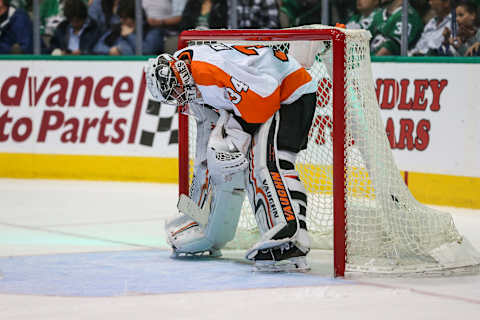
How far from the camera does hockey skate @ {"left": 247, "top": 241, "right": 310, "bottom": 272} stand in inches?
204

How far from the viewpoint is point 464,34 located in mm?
8352

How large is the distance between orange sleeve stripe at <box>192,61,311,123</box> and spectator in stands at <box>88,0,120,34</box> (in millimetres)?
5168

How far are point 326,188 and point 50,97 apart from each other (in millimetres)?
3892

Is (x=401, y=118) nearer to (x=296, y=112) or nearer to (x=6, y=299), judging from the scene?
(x=296, y=112)

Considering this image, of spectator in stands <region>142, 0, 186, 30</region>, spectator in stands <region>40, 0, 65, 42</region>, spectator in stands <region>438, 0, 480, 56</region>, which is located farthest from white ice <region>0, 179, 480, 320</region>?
spectator in stands <region>40, 0, 65, 42</region>

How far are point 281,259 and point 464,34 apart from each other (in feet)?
12.5

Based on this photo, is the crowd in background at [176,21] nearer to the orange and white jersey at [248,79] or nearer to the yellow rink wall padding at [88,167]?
the yellow rink wall padding at [88,167]

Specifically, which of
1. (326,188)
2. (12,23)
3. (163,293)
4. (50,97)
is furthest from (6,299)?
(12,23)

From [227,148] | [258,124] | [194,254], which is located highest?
[258,124]

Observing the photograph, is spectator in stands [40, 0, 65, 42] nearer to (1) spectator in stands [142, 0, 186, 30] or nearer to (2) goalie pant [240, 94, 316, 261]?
(1) spectator in stands [142, 0, 186, 30]

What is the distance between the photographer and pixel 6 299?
15.2 feet

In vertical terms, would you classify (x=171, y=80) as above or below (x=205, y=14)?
below

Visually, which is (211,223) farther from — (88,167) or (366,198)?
(88,167)

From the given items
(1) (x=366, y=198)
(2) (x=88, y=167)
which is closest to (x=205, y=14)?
(2) (x=88, y=167)
